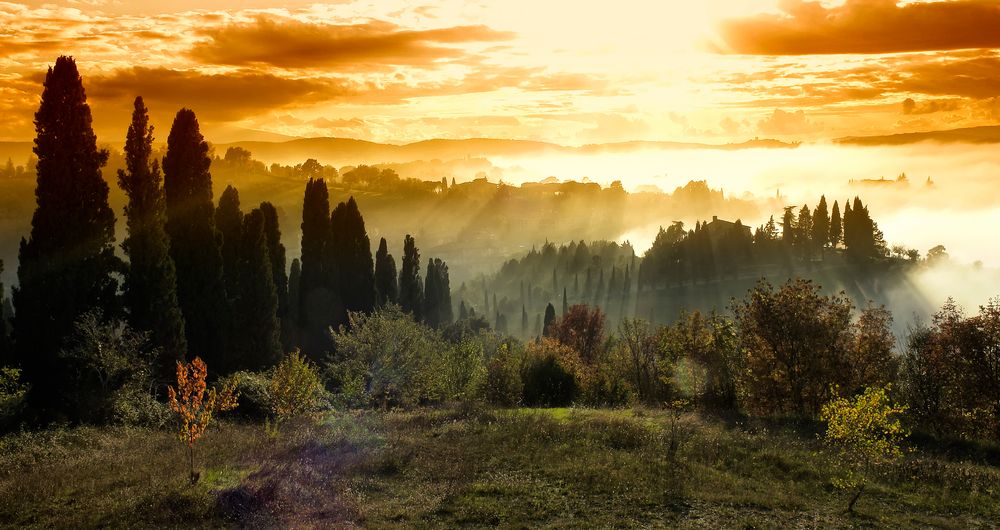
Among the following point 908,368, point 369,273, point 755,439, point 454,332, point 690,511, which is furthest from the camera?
point 454,332

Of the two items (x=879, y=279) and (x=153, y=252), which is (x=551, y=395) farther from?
(x=879, y=279)

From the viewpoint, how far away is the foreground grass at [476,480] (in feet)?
73.6

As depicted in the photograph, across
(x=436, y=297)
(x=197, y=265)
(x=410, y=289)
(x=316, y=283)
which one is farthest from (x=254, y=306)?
(x=436, y=297)

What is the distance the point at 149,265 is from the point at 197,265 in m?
6.30

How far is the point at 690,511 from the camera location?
2392 centimetres

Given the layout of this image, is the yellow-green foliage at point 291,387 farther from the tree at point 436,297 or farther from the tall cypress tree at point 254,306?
the tree at point 436,297

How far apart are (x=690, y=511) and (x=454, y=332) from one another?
84.6 m

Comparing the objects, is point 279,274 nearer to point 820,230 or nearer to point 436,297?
point 436,297

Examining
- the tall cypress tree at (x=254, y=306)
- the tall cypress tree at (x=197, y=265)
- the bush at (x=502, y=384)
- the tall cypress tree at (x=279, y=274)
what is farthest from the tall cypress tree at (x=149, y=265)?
the bush at (x=502, y=384)

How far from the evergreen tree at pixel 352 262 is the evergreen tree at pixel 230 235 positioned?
60.0 feet

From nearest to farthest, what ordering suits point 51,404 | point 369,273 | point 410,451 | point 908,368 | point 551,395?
1. point 410,451
2. point 51,404
3. point 908,368
4. point 551,395
5. point 369,273

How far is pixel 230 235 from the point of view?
195ft

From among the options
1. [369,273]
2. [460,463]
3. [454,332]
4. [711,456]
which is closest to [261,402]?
[460,463]

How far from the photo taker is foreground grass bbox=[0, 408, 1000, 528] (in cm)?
2244
